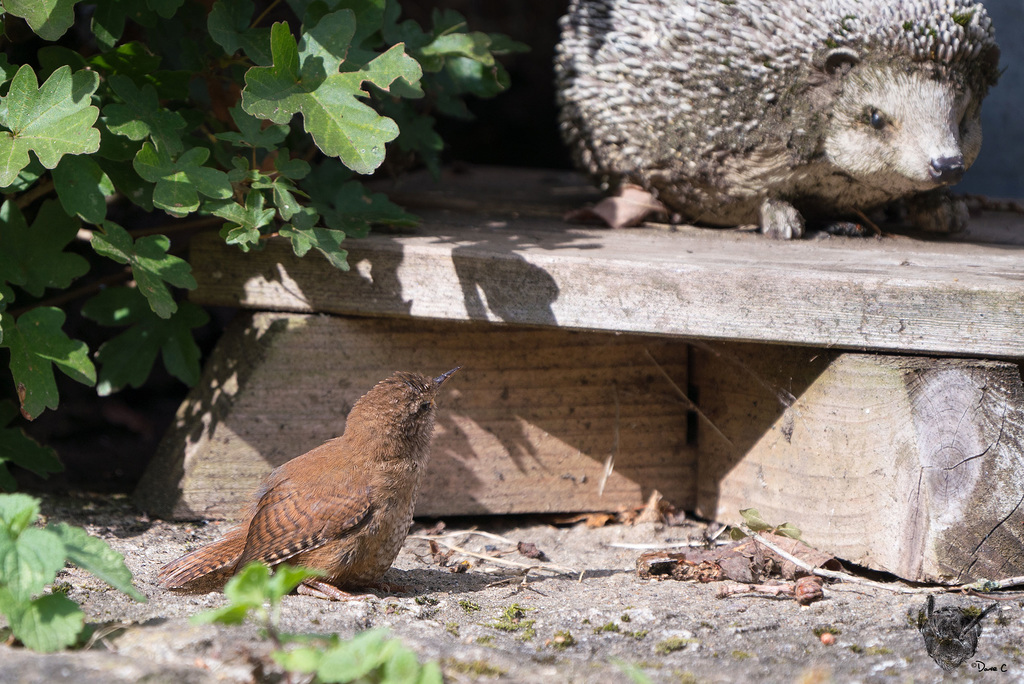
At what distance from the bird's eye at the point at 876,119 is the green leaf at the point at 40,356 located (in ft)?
9.07

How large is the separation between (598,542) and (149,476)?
177 centimetres

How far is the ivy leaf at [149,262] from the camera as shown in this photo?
2.82 m

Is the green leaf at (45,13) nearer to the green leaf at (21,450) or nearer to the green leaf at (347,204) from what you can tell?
the green leaf at (347,204)

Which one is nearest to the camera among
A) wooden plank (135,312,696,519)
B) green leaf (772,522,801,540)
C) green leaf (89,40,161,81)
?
green leaf (89,40,161,81)

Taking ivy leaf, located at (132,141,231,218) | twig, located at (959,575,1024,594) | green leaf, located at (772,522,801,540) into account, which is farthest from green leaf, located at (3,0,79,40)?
twig, located at (959,575,1024,594)

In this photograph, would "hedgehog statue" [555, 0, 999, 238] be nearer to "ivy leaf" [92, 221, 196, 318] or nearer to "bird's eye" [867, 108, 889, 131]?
"bird's eye" [867, 108, 889, 131]

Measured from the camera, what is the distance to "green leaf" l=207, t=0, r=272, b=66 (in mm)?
2914

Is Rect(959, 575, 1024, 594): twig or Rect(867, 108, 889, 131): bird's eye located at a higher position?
Rect(867, 108, 889, 131): bird's eye

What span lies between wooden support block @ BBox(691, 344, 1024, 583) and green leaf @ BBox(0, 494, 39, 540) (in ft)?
7.67

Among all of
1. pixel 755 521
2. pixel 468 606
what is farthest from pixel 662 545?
pixel 468 606

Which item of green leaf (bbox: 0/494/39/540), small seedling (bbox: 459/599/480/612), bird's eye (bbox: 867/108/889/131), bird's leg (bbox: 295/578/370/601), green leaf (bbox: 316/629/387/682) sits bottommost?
small seedling (bbox: 459/599/480/612)

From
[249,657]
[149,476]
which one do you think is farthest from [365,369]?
[249,657]

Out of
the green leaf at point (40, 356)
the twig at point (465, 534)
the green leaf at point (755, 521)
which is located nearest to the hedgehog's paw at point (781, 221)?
the green leaf at point (755, 521)

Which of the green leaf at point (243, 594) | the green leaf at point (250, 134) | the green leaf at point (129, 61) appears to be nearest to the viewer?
the green leaf at point (243, 594)
